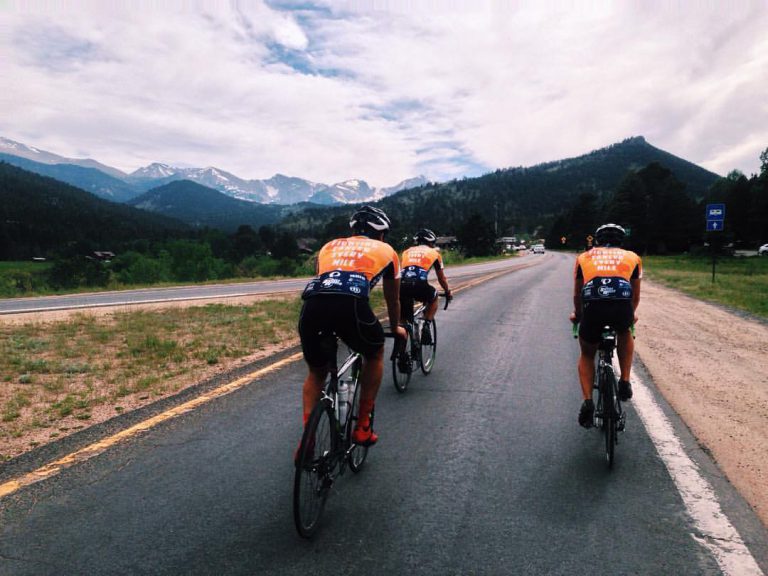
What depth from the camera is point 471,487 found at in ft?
10.9

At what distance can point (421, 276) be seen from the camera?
6160mm

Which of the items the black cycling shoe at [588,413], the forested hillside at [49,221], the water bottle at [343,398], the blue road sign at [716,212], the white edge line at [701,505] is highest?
the forested hillside at [49,221]

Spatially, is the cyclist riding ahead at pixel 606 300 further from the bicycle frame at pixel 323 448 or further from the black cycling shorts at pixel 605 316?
the bicycle frame at pixel 323 448

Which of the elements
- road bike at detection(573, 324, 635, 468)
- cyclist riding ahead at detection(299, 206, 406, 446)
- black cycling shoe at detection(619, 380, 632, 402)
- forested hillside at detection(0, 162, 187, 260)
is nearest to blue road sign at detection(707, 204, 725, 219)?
black cycling shoe at detection(619, 380, 632, 402)

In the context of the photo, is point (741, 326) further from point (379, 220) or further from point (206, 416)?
point (206, 416)

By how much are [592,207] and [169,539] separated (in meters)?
104

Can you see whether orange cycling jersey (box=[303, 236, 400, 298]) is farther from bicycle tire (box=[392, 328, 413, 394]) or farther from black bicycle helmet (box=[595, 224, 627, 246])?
bicycle tire (box=[392, 328, 413, 394])

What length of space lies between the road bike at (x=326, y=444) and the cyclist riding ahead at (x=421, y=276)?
8.74ft

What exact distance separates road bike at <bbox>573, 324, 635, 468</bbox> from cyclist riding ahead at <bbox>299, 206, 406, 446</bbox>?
1.91 meters

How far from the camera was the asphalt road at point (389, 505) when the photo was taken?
252 centimetres

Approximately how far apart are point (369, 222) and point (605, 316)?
2.23m

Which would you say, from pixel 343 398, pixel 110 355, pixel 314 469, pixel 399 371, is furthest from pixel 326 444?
pixel 110 355

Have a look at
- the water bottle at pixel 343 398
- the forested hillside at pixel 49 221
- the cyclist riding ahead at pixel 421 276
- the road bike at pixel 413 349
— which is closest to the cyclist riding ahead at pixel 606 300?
the road bike at pixel 413 349

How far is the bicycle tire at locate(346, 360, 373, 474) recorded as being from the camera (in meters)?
3.30
